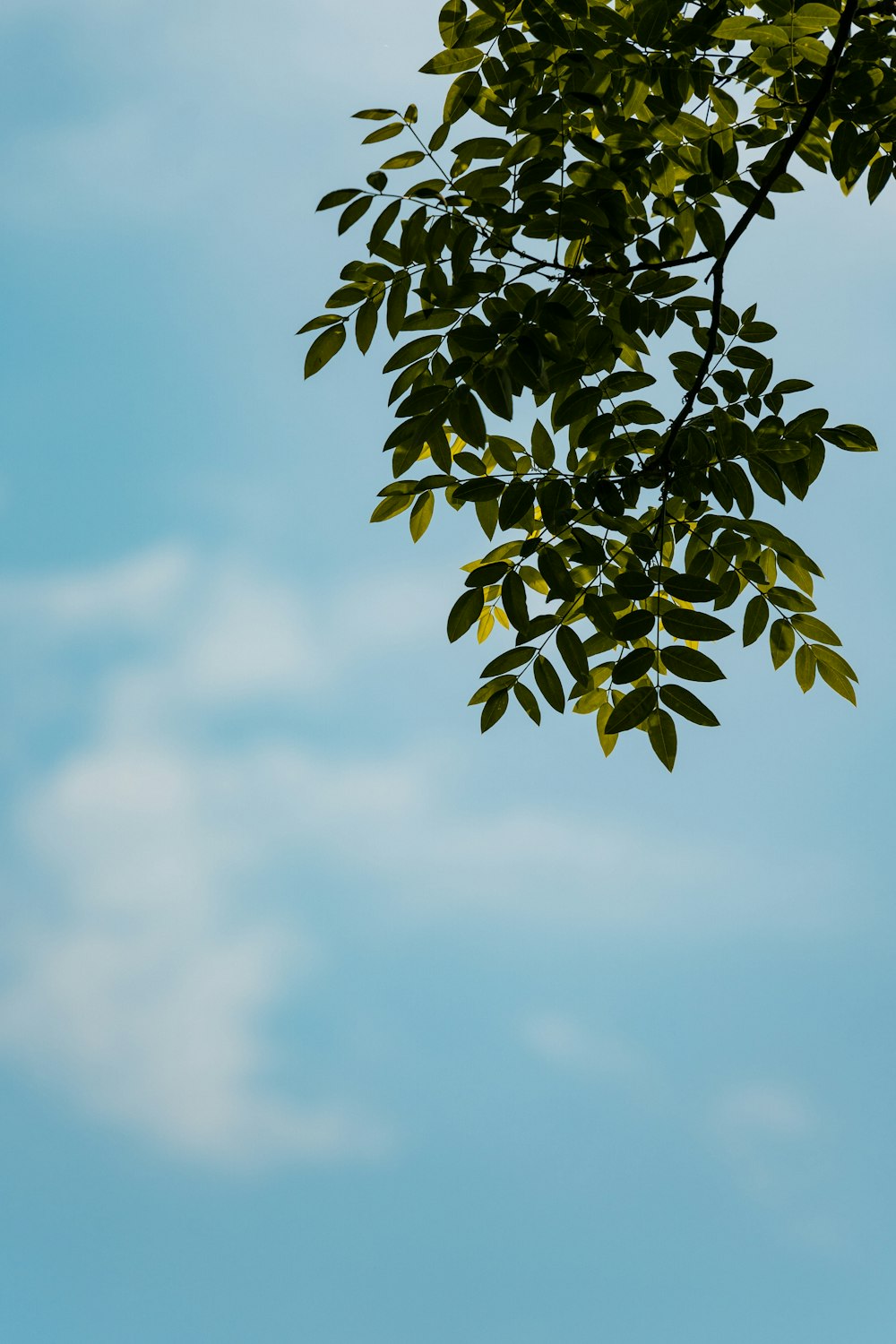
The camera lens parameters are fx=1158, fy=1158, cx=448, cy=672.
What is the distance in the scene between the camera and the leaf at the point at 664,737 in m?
3.15

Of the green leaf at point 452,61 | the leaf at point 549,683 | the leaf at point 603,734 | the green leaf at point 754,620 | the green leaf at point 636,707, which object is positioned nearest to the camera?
the green leaf at point 636,707

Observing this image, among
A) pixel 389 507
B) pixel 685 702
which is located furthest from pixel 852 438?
pixel 389 507

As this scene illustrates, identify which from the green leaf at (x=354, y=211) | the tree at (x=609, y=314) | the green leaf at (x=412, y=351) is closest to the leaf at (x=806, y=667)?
the tree at (x=609, y=314)

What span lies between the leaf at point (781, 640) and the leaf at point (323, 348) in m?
1.61

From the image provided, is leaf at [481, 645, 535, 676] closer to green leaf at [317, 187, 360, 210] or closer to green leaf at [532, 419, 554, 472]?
green leaf at [532, 419, 554, 472]

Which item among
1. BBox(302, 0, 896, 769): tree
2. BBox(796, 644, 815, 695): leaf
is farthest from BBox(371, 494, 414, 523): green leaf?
BBox(796, 644, 815, 695): leaf

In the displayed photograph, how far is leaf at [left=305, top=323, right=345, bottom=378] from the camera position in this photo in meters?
3.48

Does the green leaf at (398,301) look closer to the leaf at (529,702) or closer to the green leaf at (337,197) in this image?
the green leaf at (337,197)

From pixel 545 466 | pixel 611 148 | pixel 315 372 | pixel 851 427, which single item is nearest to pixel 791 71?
pixel 611 148

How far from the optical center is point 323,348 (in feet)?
11.4

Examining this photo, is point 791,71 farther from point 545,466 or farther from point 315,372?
point 315,372

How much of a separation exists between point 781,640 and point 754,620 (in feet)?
0.38

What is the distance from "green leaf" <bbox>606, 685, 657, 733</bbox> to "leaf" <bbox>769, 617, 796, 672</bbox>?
750 mm

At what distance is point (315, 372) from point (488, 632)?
46.7 inches
